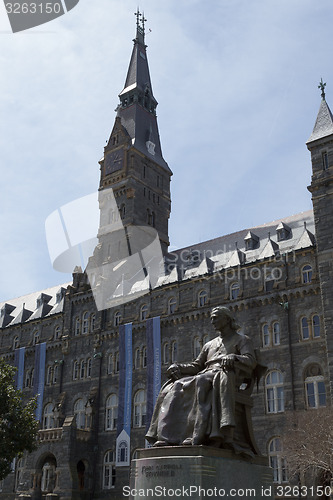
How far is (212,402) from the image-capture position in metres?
10.7

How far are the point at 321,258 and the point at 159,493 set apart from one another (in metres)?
27.4

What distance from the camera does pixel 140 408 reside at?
42.2m

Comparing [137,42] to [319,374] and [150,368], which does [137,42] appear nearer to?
[150,368]

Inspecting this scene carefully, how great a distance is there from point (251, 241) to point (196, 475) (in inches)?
1354

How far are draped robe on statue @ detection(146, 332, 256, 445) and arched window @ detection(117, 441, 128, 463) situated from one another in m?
31.4

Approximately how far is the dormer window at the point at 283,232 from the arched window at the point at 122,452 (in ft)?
62.3

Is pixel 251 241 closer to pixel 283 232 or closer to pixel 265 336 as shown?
pixel 283 232

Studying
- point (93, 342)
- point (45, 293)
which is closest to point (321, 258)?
point (93, 342)

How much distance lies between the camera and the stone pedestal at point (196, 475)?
9.80m

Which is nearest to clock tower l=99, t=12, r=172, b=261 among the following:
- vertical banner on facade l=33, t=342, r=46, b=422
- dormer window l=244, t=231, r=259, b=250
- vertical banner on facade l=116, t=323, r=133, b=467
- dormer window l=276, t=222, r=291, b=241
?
vertical banner on facade l=116, t=323, r=133, b=467

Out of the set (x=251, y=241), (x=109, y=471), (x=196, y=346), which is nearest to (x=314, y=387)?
(x=196, y=346)

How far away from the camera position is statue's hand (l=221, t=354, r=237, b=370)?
35.9ft

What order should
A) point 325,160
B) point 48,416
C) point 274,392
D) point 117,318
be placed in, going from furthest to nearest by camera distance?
point 48,416
point 117,318
point 325,160
point 274,392

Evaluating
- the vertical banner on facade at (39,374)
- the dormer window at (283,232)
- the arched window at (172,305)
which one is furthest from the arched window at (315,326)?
the vertical banner on facade at (39,374)
